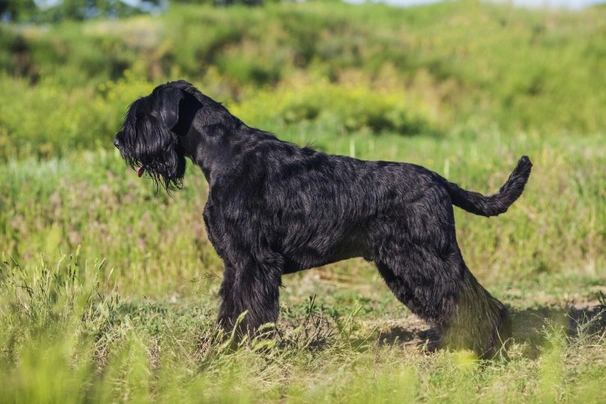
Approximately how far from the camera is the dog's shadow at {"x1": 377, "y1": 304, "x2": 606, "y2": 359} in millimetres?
5258

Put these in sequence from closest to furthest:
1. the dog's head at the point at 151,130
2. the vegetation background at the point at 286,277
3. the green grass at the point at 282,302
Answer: the green grass at the point at 282,302
the vegetation background at the point at 286,277
the dog's head at the point at 151,130

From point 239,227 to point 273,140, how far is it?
0.61 m

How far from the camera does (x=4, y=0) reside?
29.8m

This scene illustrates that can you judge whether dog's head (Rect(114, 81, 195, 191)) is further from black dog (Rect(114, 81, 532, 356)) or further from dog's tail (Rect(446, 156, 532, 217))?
dog's tail (Rect(446, 156, 532, 217))

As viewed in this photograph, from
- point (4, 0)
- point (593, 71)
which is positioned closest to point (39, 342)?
point (593, 71)

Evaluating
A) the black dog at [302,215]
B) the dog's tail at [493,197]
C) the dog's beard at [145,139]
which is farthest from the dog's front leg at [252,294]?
the dog's tail at [493,197]

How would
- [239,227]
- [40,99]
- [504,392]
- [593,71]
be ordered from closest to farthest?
1. [504,392]
2. [239,227]
3. [40,99]
4. [593,71]

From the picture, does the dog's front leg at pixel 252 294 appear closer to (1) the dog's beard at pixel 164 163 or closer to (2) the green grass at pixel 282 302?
(2) the green grass at pixel 282 302

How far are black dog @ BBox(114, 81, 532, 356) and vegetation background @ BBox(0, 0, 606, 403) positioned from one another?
0.97 ft

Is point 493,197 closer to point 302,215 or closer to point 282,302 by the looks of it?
point 302,215

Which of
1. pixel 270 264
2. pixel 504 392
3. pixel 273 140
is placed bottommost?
pixel 504 392

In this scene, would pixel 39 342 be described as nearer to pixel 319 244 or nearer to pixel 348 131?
pixel 319 244

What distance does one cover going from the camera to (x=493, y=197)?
5.09m

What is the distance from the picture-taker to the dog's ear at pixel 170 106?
4781 millimetres
